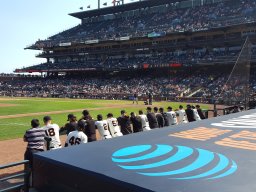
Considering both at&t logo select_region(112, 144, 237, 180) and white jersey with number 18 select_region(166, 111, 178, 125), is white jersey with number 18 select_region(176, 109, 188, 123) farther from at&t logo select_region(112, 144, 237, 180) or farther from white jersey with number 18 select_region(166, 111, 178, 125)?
at&t logo select_region(112, 144, 237, 180)

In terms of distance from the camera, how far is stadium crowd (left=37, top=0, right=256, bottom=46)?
59781 mm

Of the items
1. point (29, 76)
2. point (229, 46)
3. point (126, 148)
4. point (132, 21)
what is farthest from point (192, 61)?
point (126, 148)

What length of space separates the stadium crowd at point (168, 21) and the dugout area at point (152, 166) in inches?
2058

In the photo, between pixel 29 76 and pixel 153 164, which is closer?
pixel 153 164

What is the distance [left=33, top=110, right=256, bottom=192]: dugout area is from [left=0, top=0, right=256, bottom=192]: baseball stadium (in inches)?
0.7

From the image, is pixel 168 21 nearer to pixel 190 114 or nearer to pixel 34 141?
pixel 190 114

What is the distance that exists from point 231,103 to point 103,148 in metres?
16.4

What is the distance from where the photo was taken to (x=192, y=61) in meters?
57.7

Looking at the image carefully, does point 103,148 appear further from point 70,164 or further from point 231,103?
point 231,103

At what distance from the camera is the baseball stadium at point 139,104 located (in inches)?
197

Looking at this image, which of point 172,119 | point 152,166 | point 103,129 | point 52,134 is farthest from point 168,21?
point 152,166

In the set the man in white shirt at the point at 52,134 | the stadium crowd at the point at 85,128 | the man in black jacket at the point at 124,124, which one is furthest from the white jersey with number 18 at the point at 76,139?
the man in black jacket at the point at 124,124

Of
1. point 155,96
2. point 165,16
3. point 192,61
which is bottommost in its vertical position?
point 155,96

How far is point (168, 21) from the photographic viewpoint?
7119cm
